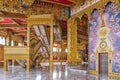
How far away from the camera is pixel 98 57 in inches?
469

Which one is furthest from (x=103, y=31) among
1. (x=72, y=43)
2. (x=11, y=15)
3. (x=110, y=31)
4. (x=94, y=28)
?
(x=11, y=15)

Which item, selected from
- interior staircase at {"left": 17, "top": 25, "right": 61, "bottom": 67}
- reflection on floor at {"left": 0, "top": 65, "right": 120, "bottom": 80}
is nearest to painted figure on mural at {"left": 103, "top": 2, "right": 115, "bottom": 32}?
reflection on floor at {"left": 0, "top": 65, "right": 120, "bottom": 80}

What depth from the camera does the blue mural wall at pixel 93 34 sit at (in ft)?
39.8

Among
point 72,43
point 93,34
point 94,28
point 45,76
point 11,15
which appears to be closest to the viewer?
point 45,76

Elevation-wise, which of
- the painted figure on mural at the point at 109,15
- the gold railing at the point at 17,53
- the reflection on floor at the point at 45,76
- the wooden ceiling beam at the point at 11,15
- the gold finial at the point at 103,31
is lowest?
the reflection on floor at the point at 45,76

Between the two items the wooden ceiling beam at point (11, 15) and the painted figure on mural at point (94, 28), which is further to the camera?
the wooden ceiling beam at point (11, 15)

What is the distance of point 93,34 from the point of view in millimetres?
12445

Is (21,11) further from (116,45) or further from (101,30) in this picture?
(116,45)

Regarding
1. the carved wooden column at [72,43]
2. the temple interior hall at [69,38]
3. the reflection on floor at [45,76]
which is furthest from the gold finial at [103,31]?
the carved wooden column at [72,43]

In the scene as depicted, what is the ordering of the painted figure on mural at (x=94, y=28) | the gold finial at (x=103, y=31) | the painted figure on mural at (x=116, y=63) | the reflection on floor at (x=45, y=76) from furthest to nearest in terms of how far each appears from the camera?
1. the painted figure on mural at (x=94, y=28)
2. the gold finial at (x=103, y=31)
3. the painted figure on mural at (x=116, y=63)
4. the reflection on floor at (x=45, y=76)

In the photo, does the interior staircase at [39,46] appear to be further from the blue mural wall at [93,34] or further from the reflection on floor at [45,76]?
the reflection on floor at [45,76]

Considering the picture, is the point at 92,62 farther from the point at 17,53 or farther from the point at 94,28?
the point at 17,53

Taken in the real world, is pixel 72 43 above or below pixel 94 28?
below

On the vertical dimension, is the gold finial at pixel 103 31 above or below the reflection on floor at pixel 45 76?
above
